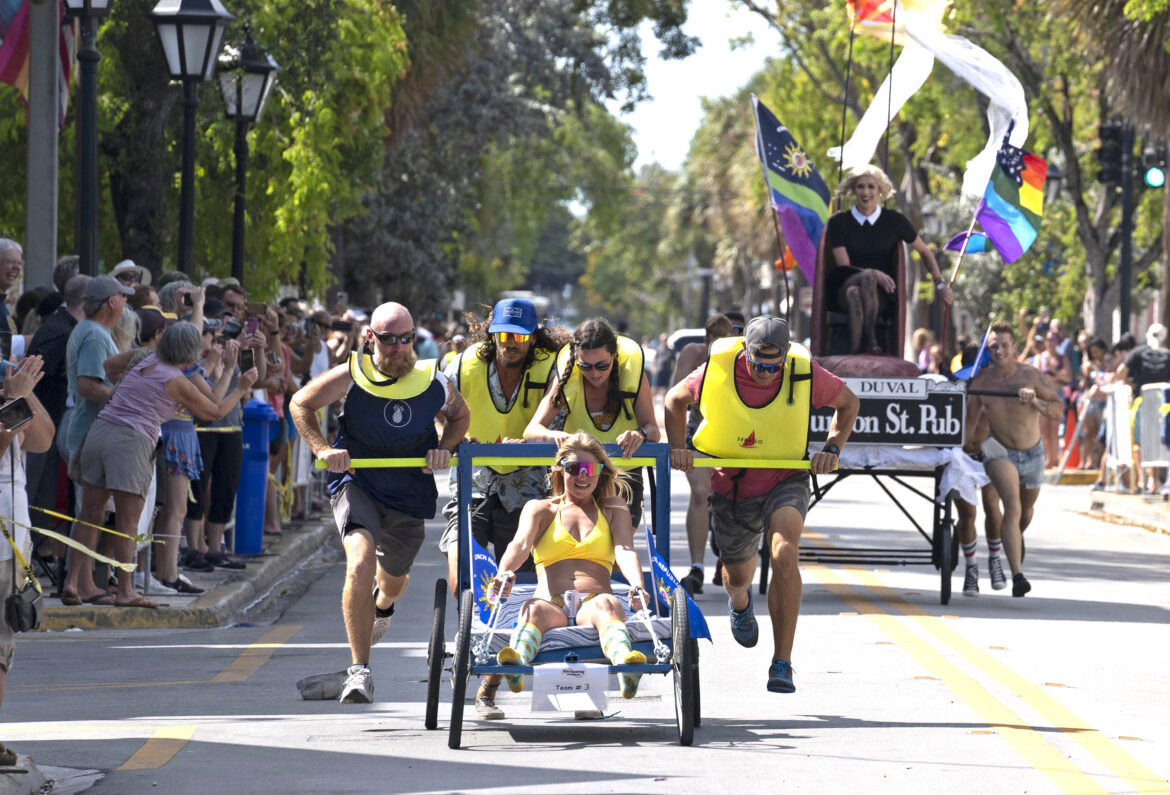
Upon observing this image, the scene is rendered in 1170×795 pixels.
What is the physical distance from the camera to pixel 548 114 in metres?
44.9

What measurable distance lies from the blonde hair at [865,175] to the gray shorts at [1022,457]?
2.13 metres

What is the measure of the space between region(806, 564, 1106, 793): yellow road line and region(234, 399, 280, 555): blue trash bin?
15.7ft

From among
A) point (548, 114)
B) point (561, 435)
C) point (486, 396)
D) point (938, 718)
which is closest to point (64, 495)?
point (486, 396)

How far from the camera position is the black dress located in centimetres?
1548

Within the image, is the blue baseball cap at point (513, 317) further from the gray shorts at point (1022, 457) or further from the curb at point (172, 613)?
the gray shorts at point (1022, 457)

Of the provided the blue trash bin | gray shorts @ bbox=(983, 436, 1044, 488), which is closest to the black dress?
gray shorts @ bbox=(983, 436, 1044, 488)

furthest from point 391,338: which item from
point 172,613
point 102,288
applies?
point 172,613

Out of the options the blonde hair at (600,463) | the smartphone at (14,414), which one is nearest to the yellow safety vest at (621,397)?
the blonde hair at (600,463)

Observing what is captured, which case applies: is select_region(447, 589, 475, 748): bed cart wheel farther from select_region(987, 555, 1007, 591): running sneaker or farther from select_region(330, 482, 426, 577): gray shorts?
select_region(987, 555, 1007, 591): running sneaker

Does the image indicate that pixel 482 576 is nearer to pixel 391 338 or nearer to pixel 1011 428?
pixel 391 338

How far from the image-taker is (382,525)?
9344 millimetres

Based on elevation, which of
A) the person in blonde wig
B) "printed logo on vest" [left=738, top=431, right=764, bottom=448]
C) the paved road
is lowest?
the paved road

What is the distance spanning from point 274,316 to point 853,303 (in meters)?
4.84

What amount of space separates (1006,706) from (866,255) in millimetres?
6816
